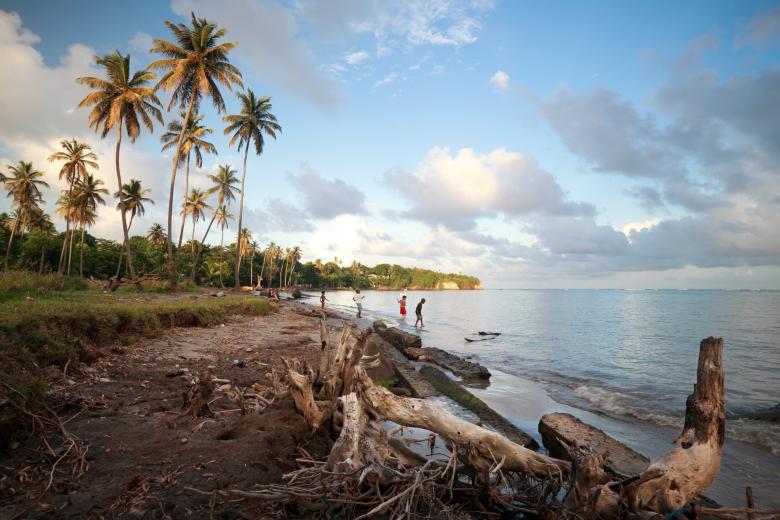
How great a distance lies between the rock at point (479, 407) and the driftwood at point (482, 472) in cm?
235

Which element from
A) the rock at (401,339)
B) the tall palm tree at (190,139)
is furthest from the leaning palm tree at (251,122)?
the rock at (401,339)

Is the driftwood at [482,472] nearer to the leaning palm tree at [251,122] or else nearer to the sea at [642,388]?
the sea at [642,388]

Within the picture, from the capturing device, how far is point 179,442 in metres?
4.25

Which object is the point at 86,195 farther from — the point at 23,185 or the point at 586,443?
the point at 586,443

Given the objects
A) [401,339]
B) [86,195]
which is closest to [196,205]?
[86,195]

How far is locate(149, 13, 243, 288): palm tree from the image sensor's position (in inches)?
971

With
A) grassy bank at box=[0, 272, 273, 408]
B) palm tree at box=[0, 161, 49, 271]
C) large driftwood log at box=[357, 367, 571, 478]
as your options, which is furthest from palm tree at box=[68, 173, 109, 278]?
large driftwood log at box=[357, 367, 571, 478]

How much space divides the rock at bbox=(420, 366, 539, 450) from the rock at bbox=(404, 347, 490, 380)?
1521 millimetres

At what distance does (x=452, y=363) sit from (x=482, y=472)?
1022cm

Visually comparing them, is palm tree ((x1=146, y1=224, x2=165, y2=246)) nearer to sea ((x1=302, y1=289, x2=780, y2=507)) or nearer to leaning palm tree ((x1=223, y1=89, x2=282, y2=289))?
leaning palm tree ((x1=223, y1=89, x2=282, y2=289))

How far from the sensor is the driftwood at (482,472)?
3.03 metres

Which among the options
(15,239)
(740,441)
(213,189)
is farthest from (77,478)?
(15,239)

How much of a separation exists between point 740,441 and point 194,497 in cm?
991

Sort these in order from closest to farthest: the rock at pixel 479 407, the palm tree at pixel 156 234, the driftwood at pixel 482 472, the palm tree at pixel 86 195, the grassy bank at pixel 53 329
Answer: the driftwood at pixel 482 472 < the grassy bank at pixel 53 329 < the rock at pixel 479 407 < the palm tree at pixel 86 195 < the palm tree at pixel 156 234
